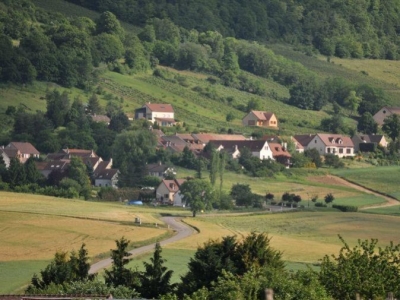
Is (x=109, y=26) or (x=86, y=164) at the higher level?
(x=109, y=26)

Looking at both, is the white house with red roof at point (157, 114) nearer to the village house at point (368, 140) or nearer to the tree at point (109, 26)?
the village house at point (368, 140)

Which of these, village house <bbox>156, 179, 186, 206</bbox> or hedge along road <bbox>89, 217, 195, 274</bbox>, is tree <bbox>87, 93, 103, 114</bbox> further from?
hedge along road <bbox>89, 217, 195, 274</bbox>

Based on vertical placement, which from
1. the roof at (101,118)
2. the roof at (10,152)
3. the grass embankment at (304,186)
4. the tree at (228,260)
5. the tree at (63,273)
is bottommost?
the tree at (63,273)

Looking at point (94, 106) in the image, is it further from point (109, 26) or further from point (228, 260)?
point (228, 260)

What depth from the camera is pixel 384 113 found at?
576 feet

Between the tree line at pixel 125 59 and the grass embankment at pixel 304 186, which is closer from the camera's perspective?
the grass embankment at pixel 304 186

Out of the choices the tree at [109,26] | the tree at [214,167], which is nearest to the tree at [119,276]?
the tree at [214,167]

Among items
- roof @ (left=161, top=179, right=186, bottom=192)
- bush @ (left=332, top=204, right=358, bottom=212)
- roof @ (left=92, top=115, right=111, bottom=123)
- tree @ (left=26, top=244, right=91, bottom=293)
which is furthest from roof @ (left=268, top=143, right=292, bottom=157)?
tree @ (left=26, top=244, right=91, bottom=293)

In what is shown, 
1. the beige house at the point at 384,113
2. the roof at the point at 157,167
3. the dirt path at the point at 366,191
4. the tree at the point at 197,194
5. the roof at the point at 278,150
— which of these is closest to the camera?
the tree at the point at 197,194

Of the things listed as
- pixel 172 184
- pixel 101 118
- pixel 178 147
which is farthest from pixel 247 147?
pixel 172 184

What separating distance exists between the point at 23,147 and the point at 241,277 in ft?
278

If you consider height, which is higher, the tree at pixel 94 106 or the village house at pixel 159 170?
the tree at pixel 94 106

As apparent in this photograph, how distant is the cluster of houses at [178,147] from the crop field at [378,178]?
692 centimetres

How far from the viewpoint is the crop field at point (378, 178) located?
120 meters
